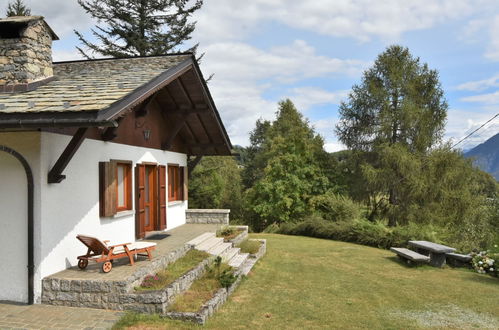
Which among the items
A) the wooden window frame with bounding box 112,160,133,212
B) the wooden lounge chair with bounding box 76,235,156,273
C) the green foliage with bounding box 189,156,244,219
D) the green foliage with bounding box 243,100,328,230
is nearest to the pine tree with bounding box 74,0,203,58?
the green foliage with bounding box 189,156,244,219

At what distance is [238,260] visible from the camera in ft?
31.0

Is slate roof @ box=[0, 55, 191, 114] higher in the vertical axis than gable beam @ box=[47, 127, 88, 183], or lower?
higher

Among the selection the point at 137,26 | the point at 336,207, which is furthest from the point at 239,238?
the point at 137,26

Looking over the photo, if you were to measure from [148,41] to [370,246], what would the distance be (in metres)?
17.1

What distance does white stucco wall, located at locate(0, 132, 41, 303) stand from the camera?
6027mm

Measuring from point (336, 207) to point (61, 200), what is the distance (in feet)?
46.8

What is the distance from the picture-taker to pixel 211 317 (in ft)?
19.8

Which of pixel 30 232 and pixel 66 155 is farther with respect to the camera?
pixel 66 155

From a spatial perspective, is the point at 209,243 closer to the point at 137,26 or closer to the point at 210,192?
the point at 210,192

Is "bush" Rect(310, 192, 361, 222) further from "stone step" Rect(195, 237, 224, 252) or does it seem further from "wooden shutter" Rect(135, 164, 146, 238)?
"wooden shutter" Rect(135, 164, 146, 238)

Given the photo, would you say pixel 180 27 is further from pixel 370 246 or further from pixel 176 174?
pixel 370 246

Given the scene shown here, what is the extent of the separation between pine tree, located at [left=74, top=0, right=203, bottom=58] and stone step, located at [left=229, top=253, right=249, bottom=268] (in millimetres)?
16287

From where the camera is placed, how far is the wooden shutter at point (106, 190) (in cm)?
790

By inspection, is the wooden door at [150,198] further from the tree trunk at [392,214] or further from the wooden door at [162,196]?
the tree trunk at [392,214]
